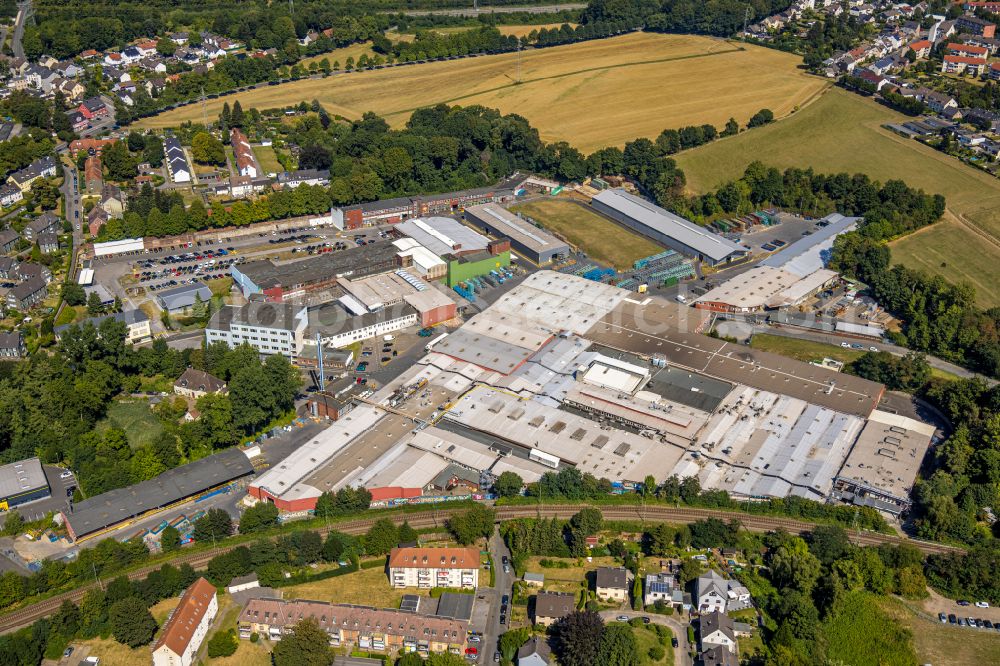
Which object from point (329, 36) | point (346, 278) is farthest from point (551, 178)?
point (329, 36)

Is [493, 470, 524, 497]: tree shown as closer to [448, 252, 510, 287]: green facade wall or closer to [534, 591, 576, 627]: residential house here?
[534, 591, 576, 627]: residential house

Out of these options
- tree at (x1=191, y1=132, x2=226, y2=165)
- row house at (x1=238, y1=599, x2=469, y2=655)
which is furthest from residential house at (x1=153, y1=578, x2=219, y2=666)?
tree at (x1=191, y1=132, x2=226, y2=165)

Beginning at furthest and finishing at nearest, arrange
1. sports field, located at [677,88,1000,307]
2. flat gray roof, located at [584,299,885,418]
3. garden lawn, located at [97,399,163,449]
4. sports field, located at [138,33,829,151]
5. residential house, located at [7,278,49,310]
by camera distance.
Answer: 1. sports field, located at [138,33,829,151]
2. sports field, located at [677,88,1000,307]
3. residential house, located at [7,278,49,310]
4. flat gray roof, located at [584,299,885,418]
5. garden lawn, located at [97,399,163,449]

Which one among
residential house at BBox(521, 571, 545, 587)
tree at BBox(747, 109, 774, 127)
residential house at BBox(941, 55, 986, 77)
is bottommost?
residential house at BBox(521, 571, 545, 587)

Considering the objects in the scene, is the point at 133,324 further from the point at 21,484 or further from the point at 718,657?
the point at 718,657

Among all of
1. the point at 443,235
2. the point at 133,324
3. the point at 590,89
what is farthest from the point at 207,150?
the point at 590,89

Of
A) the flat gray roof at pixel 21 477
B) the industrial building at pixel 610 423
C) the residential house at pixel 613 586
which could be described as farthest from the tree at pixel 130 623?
the residential house at pixel 613 586

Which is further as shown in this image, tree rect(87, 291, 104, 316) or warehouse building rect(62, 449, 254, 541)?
tree rect(87, 291, 104, 316)

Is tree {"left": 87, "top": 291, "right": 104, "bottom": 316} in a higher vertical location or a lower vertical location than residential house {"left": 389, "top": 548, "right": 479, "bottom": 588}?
higher
